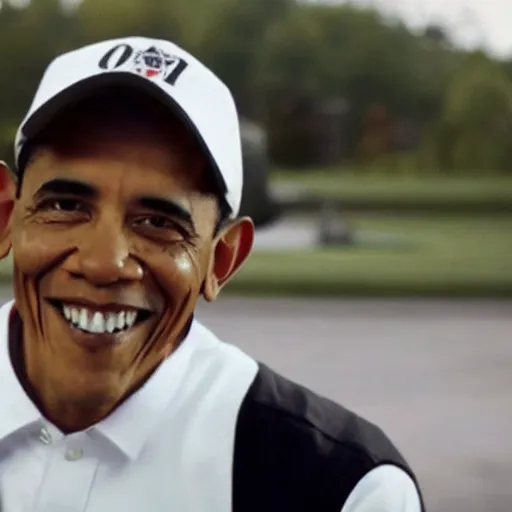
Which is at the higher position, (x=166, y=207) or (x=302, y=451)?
(x=166, y=207)

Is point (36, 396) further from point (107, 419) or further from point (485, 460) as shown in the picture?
point (485, 460)

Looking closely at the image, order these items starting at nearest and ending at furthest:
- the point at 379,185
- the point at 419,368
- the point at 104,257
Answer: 1. the point at 104,257
2. the point at 379,185
3. the point at 419,368

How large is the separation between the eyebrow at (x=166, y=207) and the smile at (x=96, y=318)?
5cm

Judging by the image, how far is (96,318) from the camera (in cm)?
49

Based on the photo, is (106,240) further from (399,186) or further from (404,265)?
(404,265)

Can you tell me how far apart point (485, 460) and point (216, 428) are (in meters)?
0.87

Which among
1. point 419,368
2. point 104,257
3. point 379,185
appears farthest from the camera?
point 419,368

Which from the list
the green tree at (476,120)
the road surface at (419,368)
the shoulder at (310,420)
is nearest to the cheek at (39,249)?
the shoulder at (310,420)

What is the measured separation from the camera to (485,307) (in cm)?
144

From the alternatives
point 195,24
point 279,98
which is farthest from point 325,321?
point 195,24

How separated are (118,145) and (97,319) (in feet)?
0.30

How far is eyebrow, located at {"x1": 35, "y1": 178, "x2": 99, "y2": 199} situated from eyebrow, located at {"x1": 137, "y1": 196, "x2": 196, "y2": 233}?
2 cm

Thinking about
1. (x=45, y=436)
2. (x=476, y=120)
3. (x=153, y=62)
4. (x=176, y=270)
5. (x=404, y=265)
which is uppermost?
(x=476, y=120)

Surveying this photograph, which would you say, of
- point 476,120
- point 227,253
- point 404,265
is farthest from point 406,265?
Answer: point 227,253
